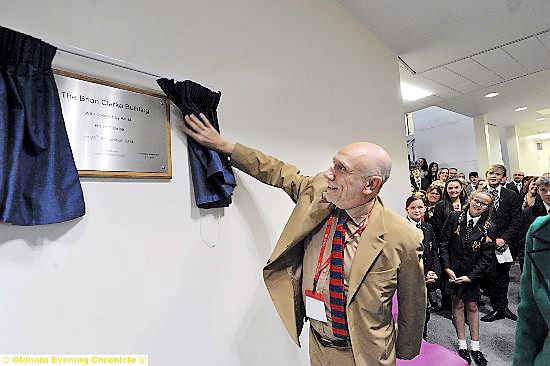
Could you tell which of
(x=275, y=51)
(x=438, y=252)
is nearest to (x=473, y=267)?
(x=438, y=252)

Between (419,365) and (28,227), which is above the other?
(28,227)

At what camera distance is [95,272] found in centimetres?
107

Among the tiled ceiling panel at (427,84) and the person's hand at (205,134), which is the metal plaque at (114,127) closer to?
the person's hand at (205,134)

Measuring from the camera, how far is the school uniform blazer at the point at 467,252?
2.55 m

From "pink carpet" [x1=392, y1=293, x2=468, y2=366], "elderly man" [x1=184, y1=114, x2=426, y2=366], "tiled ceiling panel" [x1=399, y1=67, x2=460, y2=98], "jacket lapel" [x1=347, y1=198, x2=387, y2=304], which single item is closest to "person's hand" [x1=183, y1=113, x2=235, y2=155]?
"elderly man" [x1=184, y1=114, x2=426, y2=366]

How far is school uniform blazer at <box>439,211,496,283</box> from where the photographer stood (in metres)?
2.55

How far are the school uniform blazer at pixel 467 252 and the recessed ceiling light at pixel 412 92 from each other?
2194 millimetres

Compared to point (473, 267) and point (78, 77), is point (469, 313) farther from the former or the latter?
point (78, 77)

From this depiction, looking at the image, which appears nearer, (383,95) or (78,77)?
(78,77)

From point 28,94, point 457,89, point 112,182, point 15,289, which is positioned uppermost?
point 457,89

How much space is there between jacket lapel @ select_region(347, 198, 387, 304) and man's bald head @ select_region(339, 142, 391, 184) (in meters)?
0.18

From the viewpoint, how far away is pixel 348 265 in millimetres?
1261

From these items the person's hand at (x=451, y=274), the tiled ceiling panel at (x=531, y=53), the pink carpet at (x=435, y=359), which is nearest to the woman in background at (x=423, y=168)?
the tiled ceiling panel at (x=531, y=53)

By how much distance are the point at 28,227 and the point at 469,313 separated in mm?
2837
